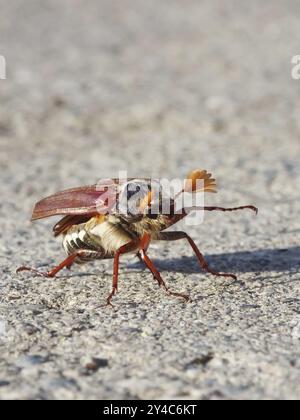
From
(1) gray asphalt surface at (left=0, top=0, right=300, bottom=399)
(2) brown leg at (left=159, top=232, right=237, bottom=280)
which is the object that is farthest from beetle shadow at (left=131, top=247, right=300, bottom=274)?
(2) brown leg at (left=159, top=232, right=237, bottom=280)

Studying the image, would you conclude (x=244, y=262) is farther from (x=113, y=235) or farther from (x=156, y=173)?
(x=156, y=173)

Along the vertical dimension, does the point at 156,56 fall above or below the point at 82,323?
above

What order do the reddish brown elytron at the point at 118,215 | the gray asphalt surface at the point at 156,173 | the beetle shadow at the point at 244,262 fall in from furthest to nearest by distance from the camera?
the beetle shadow at the point at 244,262, the reddish brown elytron at the point at 118,215, the gray asphalt surface at the point at 156,173

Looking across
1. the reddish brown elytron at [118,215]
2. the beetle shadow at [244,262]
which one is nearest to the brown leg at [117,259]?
the reddish brown elytron at [118,215]

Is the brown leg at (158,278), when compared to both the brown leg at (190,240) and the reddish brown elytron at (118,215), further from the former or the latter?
the brown leg at (190,240)

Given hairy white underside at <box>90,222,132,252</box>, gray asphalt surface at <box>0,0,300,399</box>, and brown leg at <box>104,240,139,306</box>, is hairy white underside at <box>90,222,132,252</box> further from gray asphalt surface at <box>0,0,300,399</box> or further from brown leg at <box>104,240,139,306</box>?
gray asphalt surface at <box>0,0,300,399</box>

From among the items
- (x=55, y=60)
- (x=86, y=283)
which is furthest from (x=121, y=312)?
(x=55, y=60)
